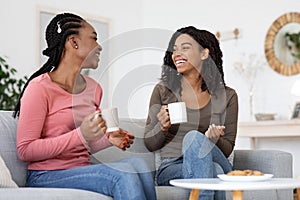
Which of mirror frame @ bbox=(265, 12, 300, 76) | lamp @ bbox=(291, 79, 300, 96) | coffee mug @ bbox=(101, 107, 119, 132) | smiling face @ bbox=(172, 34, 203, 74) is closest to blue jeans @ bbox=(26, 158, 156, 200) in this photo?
coffee mug @ bbox=(101, 107, 119, 132)

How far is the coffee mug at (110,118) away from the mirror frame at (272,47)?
11.1 ft

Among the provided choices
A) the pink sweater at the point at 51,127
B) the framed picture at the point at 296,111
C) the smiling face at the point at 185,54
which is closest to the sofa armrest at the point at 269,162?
the smiling face at the point at 185,54

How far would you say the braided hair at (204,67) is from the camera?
103 inches

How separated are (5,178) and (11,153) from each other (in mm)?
214

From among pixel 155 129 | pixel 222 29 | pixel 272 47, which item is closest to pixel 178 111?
pixel 155 129

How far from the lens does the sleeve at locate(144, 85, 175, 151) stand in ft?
8.07

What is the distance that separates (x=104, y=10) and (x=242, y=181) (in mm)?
4578

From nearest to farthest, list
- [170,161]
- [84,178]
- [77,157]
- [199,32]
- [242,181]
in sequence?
[242,181]
[84,178]
[77,157]
[170,161]
[199,32]

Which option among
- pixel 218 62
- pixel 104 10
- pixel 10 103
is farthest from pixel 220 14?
pixel 218 62

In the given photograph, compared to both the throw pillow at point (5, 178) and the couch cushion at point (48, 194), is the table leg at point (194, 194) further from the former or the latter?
the throw pillow at point (5, 178)

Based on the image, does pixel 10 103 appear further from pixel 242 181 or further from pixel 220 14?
pixel 242 181

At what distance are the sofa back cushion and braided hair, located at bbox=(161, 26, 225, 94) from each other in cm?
78

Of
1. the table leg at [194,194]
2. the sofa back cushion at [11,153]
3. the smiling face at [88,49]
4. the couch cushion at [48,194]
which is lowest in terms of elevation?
the table leg at [194,194]

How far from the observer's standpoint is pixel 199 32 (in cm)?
263
